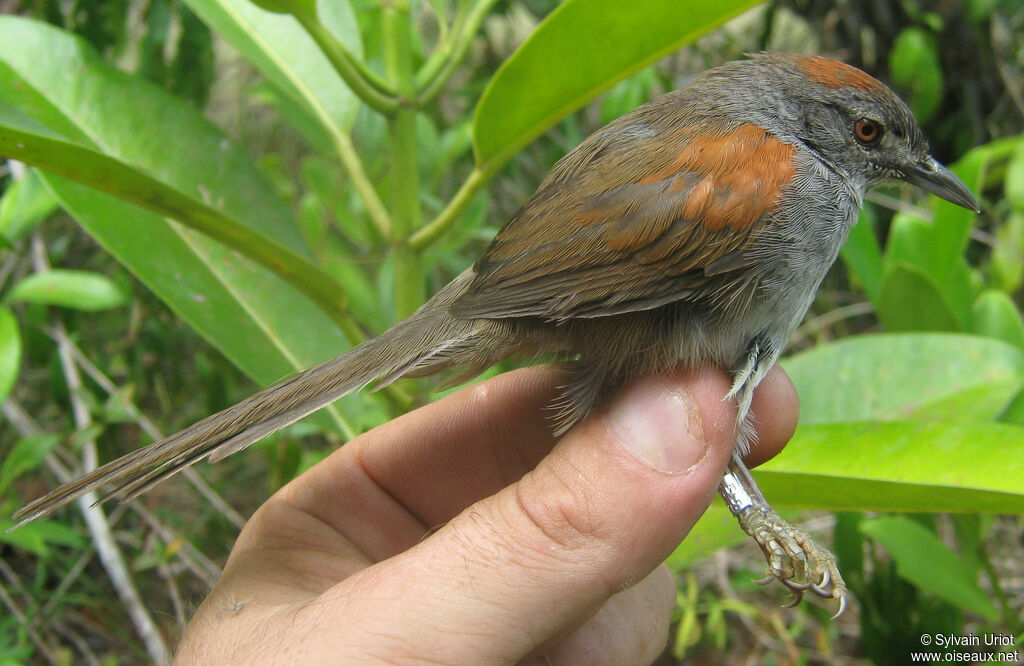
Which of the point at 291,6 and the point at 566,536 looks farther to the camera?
the point at 291,6

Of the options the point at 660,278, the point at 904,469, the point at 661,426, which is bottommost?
the point at 904,469

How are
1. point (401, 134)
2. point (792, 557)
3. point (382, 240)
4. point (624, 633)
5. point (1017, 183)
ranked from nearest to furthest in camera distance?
point (792, 557) < point (401, 134) < point (624, 633) < point (382, 240) < point (1017, 183)

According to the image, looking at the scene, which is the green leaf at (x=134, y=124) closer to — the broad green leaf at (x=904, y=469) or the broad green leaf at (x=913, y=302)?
the broad green leaf at (x=904, y=469)

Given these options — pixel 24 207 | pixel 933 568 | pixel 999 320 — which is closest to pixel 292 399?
pixel 24 207

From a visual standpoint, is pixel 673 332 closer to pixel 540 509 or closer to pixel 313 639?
pixel 540 509

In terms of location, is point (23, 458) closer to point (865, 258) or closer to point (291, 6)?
point (291, 6)

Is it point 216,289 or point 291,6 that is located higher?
point 291,6
